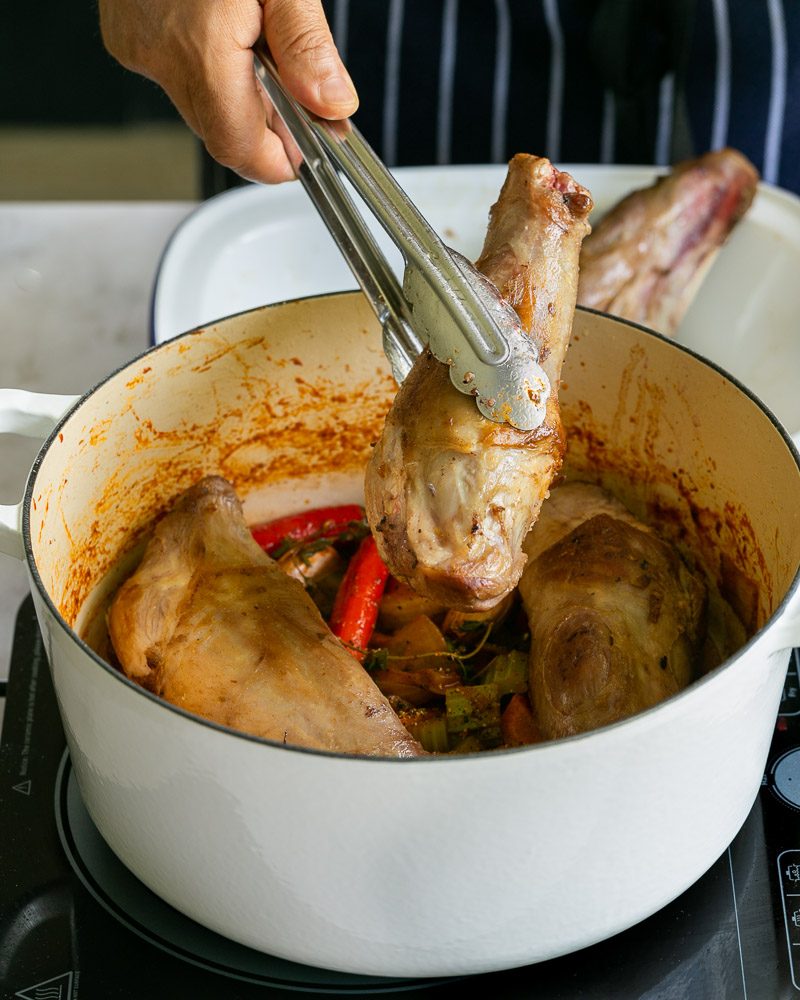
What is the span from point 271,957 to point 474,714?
0.88 feet

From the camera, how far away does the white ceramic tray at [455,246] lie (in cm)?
164

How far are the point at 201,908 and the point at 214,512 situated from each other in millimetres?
389

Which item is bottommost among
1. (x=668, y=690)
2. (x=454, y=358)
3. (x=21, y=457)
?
(x=21, y=457)

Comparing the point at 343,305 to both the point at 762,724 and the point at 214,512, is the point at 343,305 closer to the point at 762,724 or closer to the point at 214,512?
the point at 214,512

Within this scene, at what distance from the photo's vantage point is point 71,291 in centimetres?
181

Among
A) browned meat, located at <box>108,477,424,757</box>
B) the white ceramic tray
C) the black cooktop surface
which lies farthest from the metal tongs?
the white ceramic tray

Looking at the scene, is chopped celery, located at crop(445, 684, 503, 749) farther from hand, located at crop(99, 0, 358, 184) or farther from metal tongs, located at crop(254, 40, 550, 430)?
hand, located at crop(99, 0, 358, 184)

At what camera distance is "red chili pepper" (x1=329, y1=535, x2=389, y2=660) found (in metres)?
1.12

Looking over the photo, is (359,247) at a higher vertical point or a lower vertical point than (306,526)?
higher

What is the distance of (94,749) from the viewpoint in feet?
2.60

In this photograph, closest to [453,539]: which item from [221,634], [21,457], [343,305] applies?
[221,634]

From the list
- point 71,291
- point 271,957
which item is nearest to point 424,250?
point 271,957

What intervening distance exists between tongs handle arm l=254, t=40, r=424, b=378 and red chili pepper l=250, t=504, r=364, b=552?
0.85 feet

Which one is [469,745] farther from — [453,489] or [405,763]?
[405,763]
